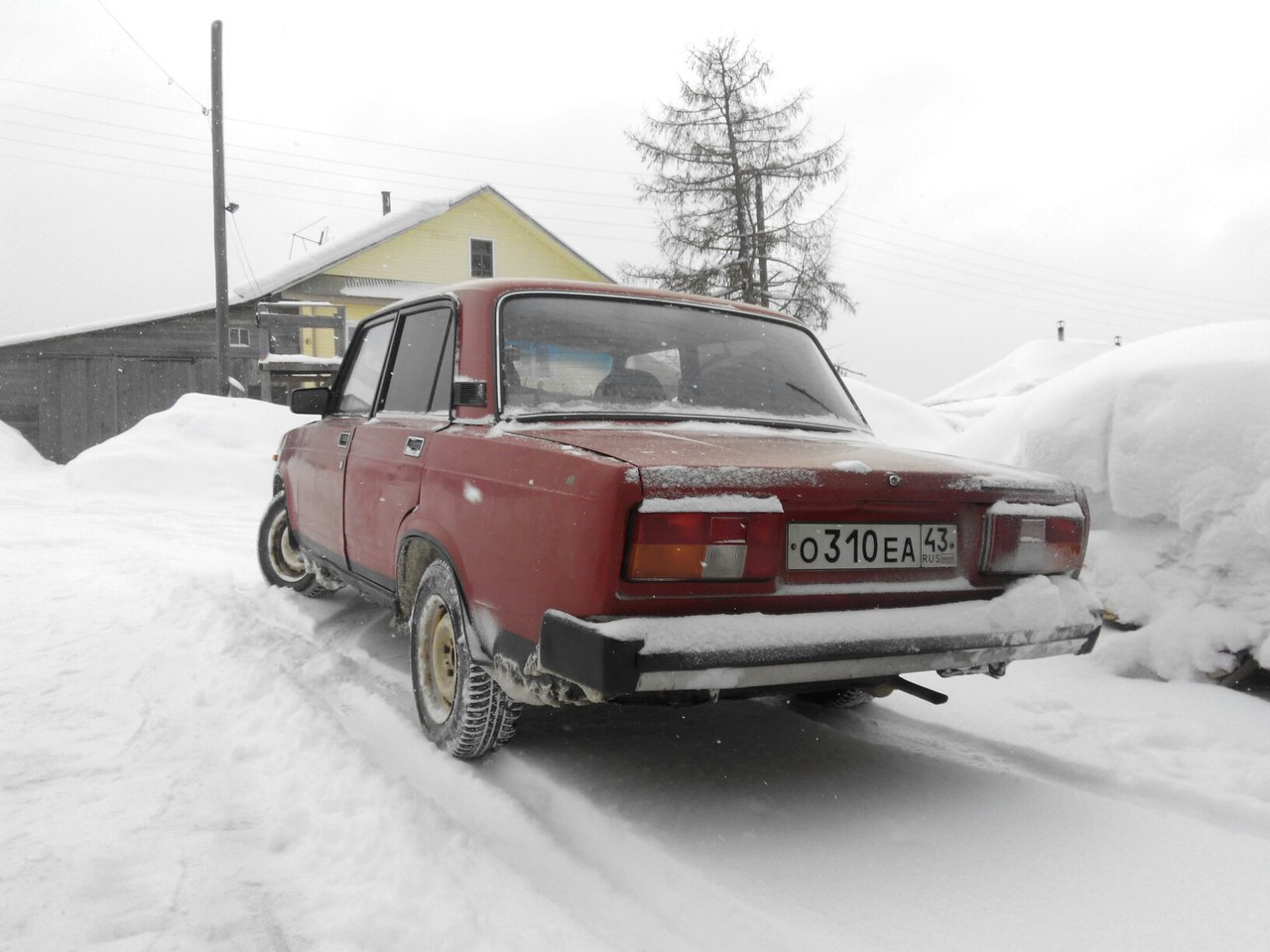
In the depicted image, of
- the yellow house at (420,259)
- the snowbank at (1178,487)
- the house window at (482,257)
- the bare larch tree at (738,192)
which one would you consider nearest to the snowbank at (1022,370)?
the bare larch tree at (738,192)

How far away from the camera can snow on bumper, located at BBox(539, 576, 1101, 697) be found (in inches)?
87.5

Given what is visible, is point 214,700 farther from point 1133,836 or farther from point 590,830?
point 1133,836

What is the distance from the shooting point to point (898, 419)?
978cm

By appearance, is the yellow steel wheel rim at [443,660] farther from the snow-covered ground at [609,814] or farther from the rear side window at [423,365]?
the rear side window at [423,365]

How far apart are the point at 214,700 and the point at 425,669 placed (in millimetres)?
983

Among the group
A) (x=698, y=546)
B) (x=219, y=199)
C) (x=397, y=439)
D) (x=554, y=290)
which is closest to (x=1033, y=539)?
(x=698, y=546)

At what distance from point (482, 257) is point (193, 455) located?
1745 centimetres

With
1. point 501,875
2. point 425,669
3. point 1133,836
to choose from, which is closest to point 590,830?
point 501,875

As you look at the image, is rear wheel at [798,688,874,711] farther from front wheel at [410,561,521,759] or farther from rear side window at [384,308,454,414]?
rear side window at [384,308,454,414]

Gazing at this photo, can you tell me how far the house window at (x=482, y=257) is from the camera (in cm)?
2869

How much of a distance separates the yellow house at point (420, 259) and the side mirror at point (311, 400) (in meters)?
20.6

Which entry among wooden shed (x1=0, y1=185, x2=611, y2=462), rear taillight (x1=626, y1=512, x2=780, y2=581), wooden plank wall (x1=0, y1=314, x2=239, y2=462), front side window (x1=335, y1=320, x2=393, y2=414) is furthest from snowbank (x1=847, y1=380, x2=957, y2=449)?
wooden plank wall (x1=0, y1=314, x2=239, y2=462)

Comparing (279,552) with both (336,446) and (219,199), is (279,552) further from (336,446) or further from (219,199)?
(219,199)

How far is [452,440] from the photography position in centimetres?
305
